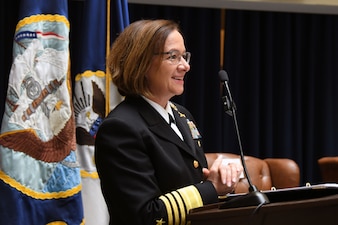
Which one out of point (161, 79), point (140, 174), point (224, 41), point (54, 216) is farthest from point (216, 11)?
point (140, 174)

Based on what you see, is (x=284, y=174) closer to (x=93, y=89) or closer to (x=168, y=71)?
(x=93, y=89)

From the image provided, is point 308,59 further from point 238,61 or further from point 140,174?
point 140,174

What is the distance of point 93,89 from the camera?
3029 mm

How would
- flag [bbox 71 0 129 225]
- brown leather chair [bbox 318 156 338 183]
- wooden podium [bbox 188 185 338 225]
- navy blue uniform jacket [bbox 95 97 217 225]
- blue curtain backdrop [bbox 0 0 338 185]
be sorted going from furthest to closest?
blue curtain backdrop [bbox 0 0 338 185] < brown leather chair [bbox 318 156 338 183] < flag [bbox 71 0 129 225] < navy blue uniform jacket [bbox 95 97 217 225] < wooden podium [bbox 188 185 338 225]

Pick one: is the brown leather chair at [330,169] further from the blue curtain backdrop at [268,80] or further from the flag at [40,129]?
the flag at [40,129]

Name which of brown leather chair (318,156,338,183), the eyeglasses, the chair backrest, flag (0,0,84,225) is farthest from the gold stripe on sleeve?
brown leather chair (318,156,338,183)

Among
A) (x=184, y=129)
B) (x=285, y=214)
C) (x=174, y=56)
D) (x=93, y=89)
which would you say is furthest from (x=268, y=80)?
(x=285, y=214)

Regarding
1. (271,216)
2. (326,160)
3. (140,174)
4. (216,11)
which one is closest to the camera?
(271,216)

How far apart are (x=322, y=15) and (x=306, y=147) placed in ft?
4.07

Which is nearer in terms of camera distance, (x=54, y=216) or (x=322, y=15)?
(x=54, y=216)

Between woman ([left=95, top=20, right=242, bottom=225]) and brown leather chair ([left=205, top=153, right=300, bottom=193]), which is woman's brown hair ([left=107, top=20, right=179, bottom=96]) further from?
brown leather chair ([left=205, top=153, right=300, bottom=193])

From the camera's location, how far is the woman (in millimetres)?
1572

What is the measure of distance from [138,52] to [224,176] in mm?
492

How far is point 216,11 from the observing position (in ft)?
15.5
